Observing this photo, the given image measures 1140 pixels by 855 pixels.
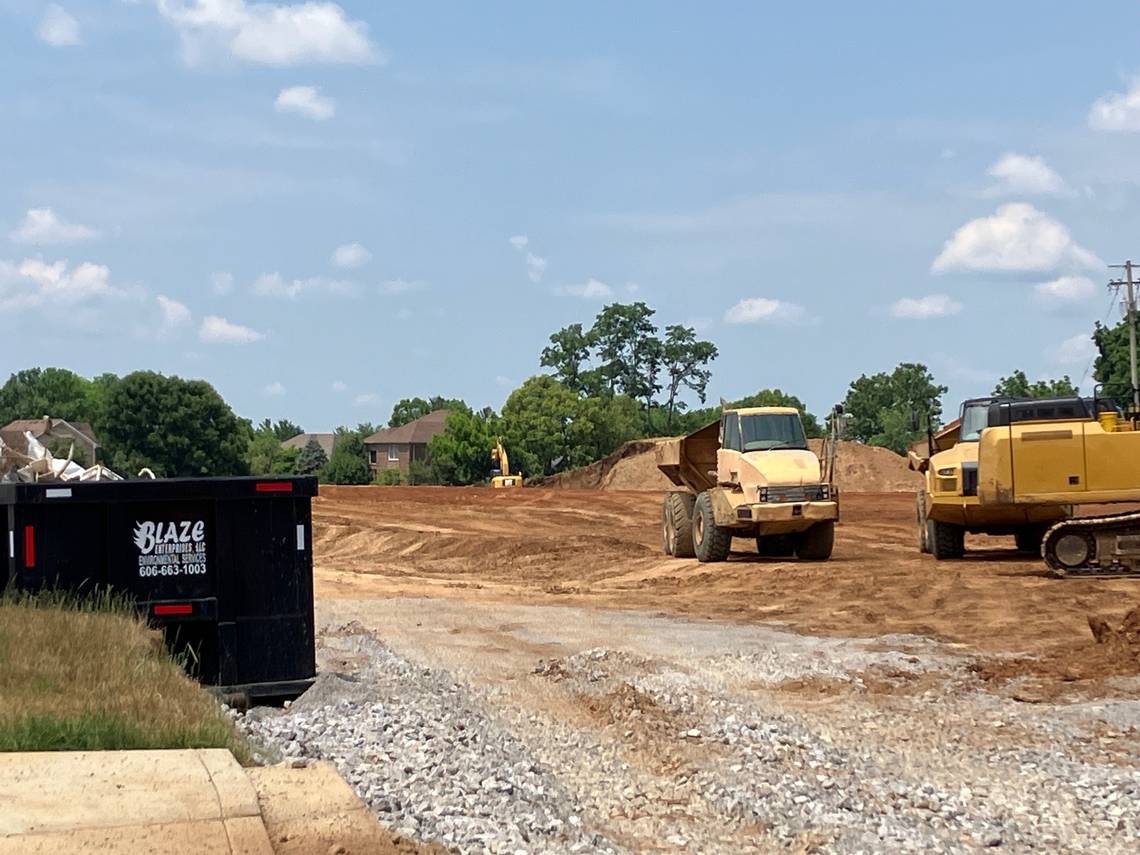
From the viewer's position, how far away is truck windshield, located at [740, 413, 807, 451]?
994 inches

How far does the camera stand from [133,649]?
9.62 metres

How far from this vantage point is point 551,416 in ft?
304

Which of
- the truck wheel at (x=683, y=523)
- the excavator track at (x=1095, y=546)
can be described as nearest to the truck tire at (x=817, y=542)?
the truck wheel at (x=683, y=523)

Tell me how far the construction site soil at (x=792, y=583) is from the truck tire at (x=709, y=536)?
1.50 ft

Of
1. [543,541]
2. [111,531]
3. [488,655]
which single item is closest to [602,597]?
[488,655]

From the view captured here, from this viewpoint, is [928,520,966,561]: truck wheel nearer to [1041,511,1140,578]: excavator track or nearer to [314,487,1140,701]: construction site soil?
[314,487,1140,701]: construction site soil

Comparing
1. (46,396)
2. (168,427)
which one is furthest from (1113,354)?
(46,396)

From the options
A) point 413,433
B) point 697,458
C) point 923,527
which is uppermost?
point 413,433

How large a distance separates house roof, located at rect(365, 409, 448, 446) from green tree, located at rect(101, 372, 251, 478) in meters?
30.3

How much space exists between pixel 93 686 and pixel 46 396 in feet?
509

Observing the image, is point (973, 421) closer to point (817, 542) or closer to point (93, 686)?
point (817, 542)

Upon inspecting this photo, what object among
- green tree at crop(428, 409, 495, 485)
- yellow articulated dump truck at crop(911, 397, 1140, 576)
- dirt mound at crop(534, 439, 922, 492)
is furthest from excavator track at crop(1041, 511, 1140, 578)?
green tree at crop(428, 409, 495, 485)

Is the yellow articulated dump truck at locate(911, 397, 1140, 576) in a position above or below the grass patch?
above

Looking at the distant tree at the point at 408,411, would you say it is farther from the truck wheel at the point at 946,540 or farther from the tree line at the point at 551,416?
the truck wheel at the point at 946,540
